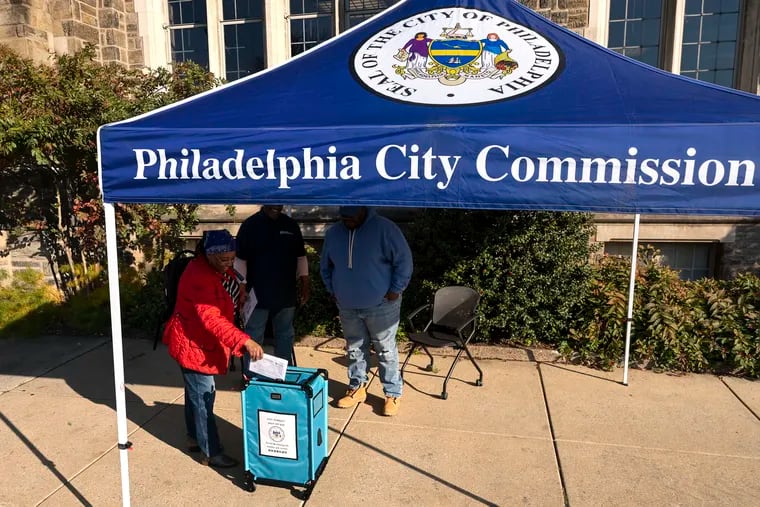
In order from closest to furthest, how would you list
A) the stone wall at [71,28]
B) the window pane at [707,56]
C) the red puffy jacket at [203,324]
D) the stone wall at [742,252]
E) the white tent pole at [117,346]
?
the white tent pole at [117,346]
the red puffy jacket at [203,324]
the stone wall at [742,252]
the window pane at [707,56]
the stone wall at [71,28]

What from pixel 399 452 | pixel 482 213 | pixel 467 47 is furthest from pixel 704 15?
pixel 399 452

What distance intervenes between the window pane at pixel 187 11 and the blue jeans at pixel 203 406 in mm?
6655

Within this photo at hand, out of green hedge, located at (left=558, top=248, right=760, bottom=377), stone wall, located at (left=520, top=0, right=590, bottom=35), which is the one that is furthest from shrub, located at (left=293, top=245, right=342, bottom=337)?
stone wall, located at (left=520, top=0, right=590, bottom=35)

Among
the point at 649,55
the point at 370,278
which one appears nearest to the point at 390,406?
the point at 370,278

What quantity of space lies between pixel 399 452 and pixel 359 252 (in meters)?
1.41

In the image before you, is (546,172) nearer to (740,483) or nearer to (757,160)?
(757,160)

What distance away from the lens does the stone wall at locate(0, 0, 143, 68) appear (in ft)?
23.3

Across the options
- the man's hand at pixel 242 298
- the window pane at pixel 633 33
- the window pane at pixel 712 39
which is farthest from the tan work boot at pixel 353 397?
the window pane at pixel 712 39

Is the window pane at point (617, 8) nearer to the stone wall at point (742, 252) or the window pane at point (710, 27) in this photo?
the window pane at point (710, 27)

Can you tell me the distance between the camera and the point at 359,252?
377cm

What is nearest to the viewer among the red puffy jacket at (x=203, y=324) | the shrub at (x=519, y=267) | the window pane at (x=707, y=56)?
the red puffy jacket at (x=203, y=324)

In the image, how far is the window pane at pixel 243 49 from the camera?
25.9ft

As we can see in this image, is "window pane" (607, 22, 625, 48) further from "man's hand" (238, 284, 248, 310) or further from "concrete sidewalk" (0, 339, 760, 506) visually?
"man's hand" (238, 284, 248, 310)

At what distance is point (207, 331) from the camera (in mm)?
3150
